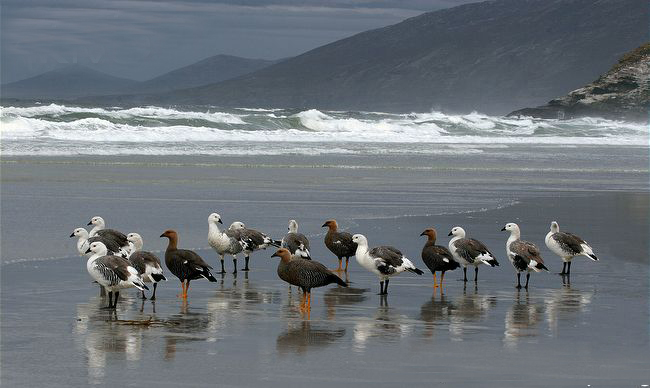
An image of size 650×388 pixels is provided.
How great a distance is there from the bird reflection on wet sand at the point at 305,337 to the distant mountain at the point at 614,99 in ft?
283

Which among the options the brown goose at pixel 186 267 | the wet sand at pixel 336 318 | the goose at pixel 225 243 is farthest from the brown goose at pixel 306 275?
the goose at pixel 225 243

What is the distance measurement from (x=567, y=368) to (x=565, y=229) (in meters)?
10.9

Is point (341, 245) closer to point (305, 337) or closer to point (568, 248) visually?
point (568, 248)

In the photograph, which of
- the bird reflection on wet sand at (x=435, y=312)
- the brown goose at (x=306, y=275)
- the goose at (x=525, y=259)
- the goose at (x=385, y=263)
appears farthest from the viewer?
the goose at (x=525, y=259)

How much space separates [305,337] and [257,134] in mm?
48860

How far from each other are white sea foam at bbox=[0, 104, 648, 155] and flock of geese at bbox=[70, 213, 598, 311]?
82.1 feet

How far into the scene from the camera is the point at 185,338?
10.9 m

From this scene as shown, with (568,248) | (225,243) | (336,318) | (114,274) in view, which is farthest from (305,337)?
(568,248)

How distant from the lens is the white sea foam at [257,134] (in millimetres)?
46781

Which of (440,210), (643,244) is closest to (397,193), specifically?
(440,210)

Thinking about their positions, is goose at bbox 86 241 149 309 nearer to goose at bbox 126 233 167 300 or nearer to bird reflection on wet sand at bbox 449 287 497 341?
goose at bbox 126 233 167 300

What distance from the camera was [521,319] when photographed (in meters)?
12.3

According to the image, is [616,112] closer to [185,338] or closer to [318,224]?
[318,224]

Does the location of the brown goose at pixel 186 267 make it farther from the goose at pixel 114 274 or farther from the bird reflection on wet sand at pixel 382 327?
the bird reflection on wet sand at pixel 382 327
